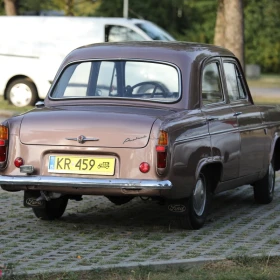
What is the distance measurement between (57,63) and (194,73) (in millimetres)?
15047

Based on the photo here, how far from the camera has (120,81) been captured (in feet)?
30.3

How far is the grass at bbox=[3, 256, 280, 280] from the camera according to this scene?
21.5ft

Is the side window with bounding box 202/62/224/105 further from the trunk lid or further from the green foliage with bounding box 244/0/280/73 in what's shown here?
the green foliage with bounding box 244/0/280/73

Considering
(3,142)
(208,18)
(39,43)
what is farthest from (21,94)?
(208,18)

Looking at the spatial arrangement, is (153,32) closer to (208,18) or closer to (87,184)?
(87,184)

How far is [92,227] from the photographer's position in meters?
8.95

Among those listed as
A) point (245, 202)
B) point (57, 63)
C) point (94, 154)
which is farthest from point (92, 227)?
point (57, 63)

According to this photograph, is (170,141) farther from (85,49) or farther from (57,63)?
(57,63)

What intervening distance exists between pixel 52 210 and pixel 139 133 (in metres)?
1.56

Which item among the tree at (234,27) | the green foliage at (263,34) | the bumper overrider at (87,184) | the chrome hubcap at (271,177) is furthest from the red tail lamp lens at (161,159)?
the green foliage at (263,34)

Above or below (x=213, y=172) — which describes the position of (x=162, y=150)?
above

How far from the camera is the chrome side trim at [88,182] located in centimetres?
802

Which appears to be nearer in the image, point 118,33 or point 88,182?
point 88,182

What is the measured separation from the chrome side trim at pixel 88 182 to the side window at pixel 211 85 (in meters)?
1.43
